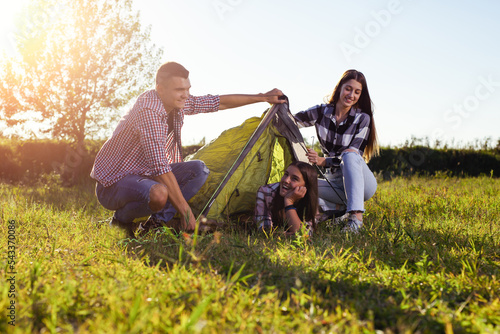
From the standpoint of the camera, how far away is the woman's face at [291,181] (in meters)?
3.79

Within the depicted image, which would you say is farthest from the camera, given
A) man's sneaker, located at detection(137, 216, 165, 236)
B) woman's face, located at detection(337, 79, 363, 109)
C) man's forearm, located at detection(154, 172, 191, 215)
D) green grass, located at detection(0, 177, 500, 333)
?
woman's face, located at detection(337, 79, 363, 109)

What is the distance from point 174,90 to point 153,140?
1.70 feet

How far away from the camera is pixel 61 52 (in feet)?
31.3

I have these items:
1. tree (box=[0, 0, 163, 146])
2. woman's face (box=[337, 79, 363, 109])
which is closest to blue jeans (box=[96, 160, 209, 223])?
woman's face (box=[337, 79, 363, 109])

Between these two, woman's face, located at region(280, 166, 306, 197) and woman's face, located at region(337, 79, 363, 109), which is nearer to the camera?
woman's face, located at region(280, 166, 306, 197)

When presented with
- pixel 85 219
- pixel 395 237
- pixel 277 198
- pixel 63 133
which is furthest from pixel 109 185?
pixel 63 133

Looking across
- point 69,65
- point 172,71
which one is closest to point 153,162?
point 172,71

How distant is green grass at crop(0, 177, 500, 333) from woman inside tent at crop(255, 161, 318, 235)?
0.82 ft

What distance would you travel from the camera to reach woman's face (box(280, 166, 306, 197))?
379 cm

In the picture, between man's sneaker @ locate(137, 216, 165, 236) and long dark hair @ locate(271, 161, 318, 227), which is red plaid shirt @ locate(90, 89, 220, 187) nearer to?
man's sneaker @ locate(137, 216, 165, 236)

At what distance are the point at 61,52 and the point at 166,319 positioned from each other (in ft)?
31.4

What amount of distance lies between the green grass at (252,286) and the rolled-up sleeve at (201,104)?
1409 mm

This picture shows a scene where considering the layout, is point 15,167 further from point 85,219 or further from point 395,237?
point 395,237

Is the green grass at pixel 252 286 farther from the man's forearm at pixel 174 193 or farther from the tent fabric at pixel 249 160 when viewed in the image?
the tent fabric at pixel 249 160
